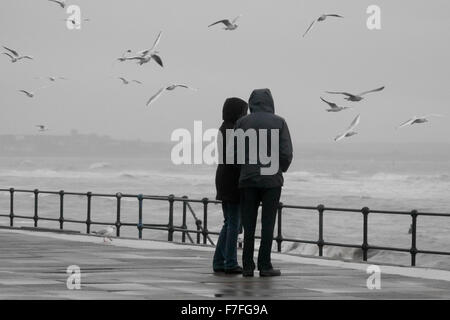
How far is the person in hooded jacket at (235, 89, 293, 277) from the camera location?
13538 mm

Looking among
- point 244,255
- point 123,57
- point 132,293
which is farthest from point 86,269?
point 123,57

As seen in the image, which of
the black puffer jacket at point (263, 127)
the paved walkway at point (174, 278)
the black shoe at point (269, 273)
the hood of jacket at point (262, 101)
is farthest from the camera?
the black shoe at point (269, 273)

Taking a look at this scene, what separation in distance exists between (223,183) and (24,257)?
4239 mm

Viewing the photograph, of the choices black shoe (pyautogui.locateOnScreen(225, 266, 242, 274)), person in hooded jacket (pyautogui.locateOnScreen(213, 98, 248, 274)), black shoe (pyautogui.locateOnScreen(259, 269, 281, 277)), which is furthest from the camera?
black shoe (pyautogui.locateOnScreen(225, 266, 242, 274))

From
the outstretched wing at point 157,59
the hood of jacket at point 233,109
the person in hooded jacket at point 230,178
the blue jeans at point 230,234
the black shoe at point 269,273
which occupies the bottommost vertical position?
the black shoe at point 269,273

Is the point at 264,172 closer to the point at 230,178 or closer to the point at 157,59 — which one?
the point at 230,178

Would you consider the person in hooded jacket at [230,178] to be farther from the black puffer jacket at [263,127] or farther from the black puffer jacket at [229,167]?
the black puffer jacket at [263,127]

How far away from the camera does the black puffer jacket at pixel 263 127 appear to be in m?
13.5

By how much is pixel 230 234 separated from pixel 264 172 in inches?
40.5

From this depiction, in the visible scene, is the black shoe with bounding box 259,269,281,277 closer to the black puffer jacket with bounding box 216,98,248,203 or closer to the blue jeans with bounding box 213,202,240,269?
the blue jeans with bounding box 213,202,240,269

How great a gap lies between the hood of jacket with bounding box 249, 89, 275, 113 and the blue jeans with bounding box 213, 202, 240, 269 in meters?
1.19

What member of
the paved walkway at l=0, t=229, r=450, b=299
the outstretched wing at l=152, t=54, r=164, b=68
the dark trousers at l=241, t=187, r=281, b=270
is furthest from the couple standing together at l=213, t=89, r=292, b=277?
the outstretched wing at l=152, t=54, r=164, b=68

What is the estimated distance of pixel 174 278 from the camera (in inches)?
547

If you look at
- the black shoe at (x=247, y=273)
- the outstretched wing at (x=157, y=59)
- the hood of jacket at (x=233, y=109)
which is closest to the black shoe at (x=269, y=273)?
the black shoe at (x=247, y=273)
